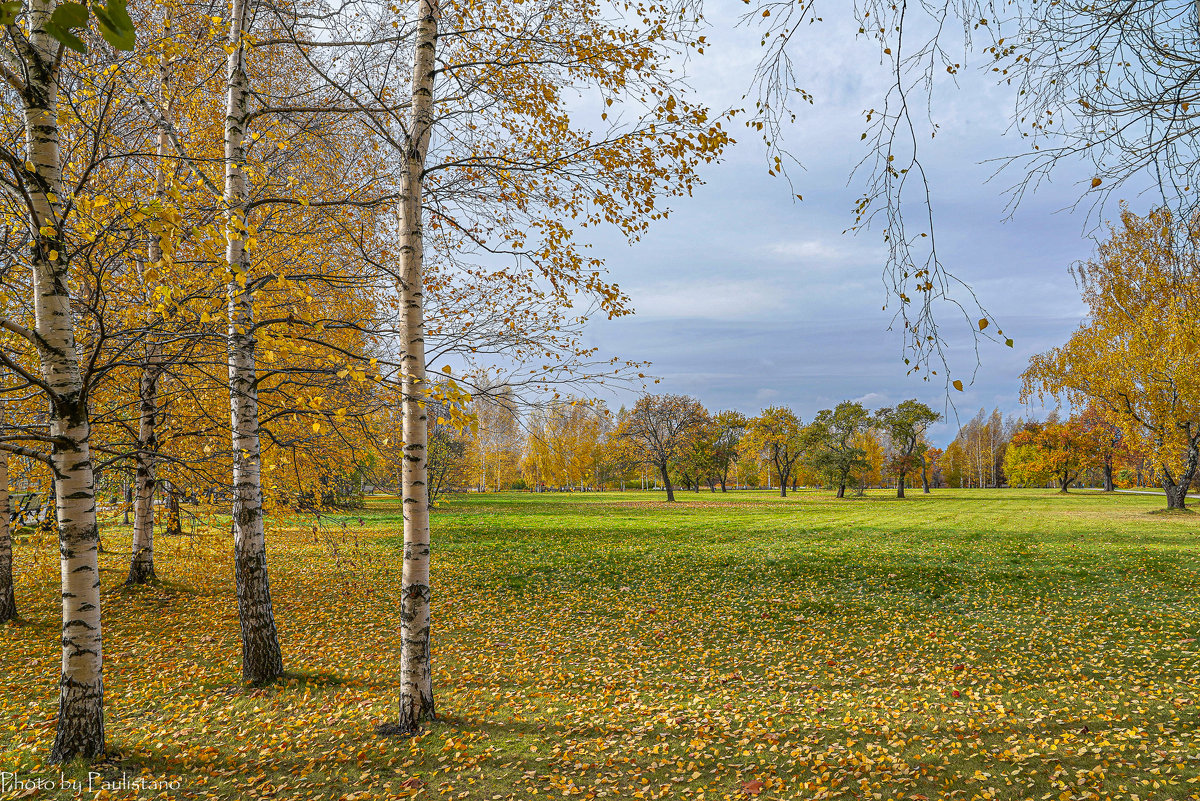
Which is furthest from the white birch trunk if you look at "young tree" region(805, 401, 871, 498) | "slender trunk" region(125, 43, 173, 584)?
"young tree" region(805, 401, 871, 498)

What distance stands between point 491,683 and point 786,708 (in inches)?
124

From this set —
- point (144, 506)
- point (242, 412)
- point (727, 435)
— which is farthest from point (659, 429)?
point (242, 412)

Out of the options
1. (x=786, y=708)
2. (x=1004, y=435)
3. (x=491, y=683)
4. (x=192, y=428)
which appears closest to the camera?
(x=786, y=708)

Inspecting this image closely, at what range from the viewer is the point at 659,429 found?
35.4m

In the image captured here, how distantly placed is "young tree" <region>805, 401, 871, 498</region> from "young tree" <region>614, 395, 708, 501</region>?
9278mm

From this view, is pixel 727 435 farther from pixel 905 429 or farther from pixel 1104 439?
pixel 1104 439

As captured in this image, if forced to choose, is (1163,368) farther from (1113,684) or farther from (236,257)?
(236,257)

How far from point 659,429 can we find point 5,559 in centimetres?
3007

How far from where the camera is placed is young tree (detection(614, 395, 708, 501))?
3494 cm

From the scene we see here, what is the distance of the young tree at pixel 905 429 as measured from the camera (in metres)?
40.9

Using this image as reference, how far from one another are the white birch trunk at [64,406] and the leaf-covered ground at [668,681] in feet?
3.46

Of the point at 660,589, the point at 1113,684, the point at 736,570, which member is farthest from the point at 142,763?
the point at 736,570

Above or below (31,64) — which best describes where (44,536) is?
below

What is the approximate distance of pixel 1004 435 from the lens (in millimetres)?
86562
